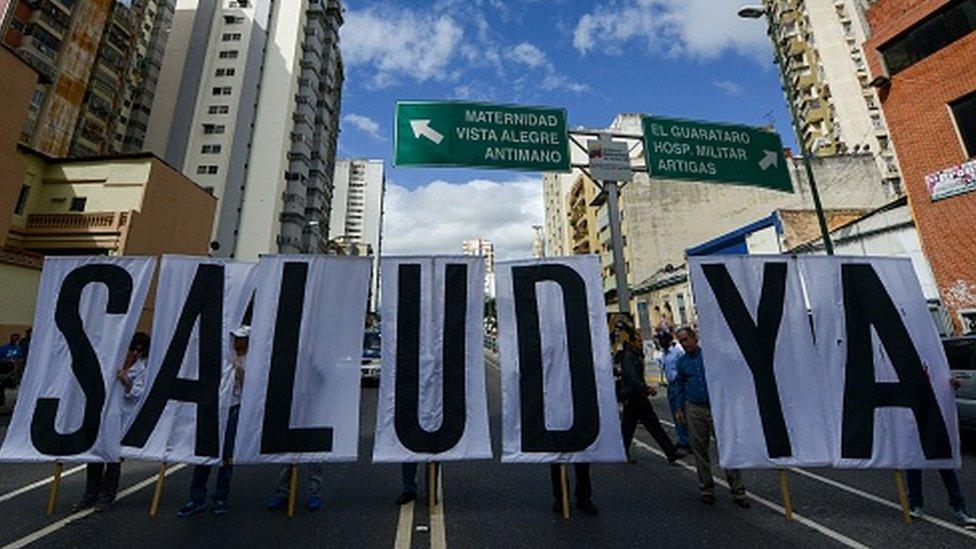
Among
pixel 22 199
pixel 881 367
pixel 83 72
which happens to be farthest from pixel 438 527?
pixel 83 72

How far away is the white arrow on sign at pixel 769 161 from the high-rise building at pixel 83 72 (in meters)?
32.4

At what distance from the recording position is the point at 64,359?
16.2 ft

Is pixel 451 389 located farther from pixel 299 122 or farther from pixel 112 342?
pixel 299 122

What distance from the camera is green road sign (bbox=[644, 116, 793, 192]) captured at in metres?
8.61

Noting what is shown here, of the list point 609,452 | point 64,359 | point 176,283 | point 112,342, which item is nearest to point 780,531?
point 609,452

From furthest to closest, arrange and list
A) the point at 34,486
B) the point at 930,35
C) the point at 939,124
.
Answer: the point at 930,35, the point at 939,124, the point at 34,486

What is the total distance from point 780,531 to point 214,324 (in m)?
6.24

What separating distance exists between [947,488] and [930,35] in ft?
57.0

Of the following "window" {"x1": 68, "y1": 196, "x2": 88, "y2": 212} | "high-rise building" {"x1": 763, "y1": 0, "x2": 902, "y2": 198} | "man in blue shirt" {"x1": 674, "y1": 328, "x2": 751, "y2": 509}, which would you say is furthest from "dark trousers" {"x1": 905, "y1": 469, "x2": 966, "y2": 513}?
"high-rise building" {"x1": 763, "y1": 0, "x2": 902, "y2": 198}

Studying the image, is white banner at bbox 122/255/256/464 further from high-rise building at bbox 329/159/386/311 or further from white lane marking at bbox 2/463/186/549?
high-rise building at bbox 329/159/386/311

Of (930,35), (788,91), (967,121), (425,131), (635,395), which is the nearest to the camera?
(635,395)

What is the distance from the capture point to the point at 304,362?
4863 mm

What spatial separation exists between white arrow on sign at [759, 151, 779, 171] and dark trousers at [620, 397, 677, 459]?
5.55 metres

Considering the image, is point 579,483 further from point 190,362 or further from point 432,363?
point 190,362
